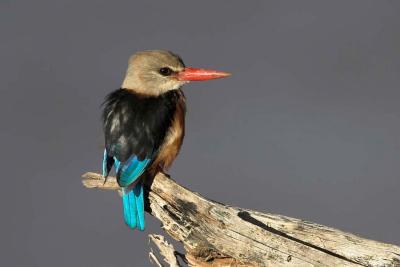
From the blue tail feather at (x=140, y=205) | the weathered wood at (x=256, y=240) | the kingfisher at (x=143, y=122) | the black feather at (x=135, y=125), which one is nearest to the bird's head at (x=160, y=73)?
the kingfisher at (x=143, y=122)

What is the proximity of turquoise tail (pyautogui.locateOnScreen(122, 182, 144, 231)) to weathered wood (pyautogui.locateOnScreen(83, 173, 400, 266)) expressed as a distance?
0.19 meters

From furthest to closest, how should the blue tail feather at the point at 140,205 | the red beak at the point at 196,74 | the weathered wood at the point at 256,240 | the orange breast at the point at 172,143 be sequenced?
the red beak at the point at 196,74 → the orange breast at the point at 172,143 → the blue tail feather at the point at 140,205 → the weathered wood at the point at 256,240

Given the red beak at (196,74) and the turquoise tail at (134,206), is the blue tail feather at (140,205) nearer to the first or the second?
the turquoise tail at (134,206)

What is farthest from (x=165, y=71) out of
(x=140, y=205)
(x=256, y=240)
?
(x=256, y=240)

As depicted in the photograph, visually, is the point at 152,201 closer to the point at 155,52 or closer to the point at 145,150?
Answer: the point at 145,150

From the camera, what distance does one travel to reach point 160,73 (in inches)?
95.1

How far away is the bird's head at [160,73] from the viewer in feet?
7.91

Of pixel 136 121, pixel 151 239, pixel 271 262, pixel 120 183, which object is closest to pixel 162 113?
pixel 136 121

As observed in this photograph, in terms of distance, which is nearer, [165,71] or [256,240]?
[256,240]

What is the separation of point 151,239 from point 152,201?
0.58 ft

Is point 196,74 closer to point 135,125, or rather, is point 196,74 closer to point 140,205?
point 135,125

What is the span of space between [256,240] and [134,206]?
1.48 feet

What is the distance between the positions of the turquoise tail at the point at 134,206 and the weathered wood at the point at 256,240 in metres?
0.19

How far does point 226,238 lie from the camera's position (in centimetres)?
180
